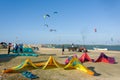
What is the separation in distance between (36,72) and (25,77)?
1.95 metres

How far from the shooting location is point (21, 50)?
41250 mm

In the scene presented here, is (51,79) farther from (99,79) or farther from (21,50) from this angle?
(21,50)

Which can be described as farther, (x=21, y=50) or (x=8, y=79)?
(x=21, y=50)

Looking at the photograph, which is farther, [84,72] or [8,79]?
[84,72]

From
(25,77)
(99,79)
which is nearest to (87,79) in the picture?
(99,79)

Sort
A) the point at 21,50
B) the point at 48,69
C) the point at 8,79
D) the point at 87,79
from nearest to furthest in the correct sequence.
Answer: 1. the point at 8,79
2. the point at 87,79
3. the point at 48,69
4. the point at 21,50

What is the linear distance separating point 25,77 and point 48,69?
3.67 meters

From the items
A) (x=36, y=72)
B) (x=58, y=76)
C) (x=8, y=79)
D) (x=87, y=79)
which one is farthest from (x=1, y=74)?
(x=87, y=79)

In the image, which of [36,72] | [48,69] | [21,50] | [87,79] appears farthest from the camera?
[21,50]

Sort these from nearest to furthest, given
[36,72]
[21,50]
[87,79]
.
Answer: [87,79], [36,72], [21,50]

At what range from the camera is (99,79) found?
650 inches

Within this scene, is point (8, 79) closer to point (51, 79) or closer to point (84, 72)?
point (51, 79)

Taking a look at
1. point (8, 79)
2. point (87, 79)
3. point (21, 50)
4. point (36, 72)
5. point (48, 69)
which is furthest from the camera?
point (21, 50)

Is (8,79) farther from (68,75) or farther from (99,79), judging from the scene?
(99,79)
